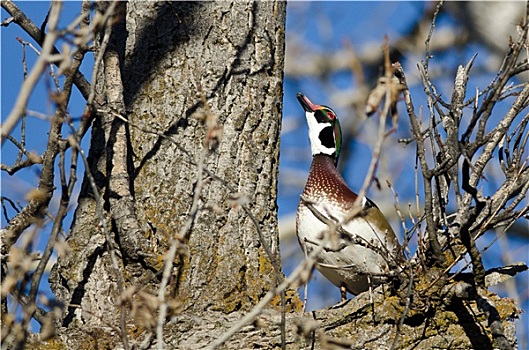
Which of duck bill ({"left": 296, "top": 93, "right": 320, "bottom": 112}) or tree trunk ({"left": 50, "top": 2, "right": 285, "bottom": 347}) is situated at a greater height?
duck bill ({"left": 296, "top": 93, "right": 320, "bottom": 112})

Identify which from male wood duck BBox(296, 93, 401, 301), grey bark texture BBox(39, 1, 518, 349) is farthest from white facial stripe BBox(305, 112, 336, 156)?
grey bark texture BBox(39, 1, 518, 349)

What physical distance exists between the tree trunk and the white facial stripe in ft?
3.92

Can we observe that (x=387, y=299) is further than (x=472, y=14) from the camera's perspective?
No

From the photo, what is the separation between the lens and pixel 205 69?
3699 mm

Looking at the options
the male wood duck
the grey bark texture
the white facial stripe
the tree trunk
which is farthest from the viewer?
the white facial stripe

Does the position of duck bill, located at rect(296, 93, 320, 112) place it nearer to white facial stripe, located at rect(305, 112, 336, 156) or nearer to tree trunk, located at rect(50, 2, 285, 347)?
white facial stripe, located at rect(305, 112, 336, 156)

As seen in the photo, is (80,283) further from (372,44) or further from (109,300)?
(372,44)

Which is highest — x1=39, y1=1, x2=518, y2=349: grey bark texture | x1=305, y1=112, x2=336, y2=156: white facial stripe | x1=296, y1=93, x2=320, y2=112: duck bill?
x1=296, y1=93, x2=320, y2=112: duck bill

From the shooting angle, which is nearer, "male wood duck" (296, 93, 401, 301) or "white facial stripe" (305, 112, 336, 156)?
"male wood duck" (296, 93, 401, 301)

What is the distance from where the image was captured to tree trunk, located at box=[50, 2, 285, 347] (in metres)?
3.39

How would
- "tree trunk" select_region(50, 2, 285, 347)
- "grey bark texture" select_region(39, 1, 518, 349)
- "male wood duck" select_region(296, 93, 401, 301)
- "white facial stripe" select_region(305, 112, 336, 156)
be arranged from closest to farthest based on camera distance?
"grey bark texture" select_region(39, 1, 518, 349) → "tree trunk" select_region(50, 2, 285, 347) → "male wood duck" select_region(296, 93, 401, 301) → "white facial stripe" select_region(305, 112, 336, 156)

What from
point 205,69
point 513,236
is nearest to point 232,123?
point 205,69

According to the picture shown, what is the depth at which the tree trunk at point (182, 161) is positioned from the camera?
339cm

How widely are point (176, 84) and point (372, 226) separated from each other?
1187mm
